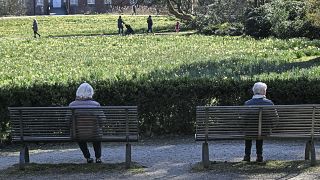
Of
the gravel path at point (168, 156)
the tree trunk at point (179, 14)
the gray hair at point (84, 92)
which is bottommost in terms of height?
the gravel path at point (168, 156)

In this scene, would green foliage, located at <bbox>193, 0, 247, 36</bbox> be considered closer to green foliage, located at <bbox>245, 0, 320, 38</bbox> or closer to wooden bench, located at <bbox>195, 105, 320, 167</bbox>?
green foliage, located at <bbox>245, 0, 320, 38</bbox>

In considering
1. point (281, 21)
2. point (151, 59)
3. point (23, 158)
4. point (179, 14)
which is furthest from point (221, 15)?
point (23, 158)

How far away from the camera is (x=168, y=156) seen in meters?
9.96

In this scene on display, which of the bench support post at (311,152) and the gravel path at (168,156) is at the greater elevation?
the bench support post at (311,152)

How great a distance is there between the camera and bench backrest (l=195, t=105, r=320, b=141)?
8.67 meters

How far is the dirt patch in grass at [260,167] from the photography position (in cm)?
843

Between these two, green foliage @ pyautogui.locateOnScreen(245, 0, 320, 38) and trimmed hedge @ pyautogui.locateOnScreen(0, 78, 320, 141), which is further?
green foliage @ pyautogui.locateOnScreen(245, 0, 320, 38)

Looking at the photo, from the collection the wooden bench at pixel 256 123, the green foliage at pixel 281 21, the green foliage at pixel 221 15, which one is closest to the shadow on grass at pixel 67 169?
the wooden bench at pixel 256 123

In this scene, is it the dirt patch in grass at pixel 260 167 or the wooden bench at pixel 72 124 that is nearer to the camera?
the dirt patch in grass at pixel 260 167

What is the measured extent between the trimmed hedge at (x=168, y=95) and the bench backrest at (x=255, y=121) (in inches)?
116

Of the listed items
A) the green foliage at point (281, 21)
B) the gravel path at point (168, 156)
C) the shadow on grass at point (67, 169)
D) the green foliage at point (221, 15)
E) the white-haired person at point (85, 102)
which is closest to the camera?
the gravel path at point (168, 156)

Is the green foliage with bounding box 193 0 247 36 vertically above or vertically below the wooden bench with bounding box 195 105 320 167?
above

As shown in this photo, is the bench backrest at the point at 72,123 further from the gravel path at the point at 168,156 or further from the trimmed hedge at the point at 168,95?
the trimmed hedge at the point at 168,95

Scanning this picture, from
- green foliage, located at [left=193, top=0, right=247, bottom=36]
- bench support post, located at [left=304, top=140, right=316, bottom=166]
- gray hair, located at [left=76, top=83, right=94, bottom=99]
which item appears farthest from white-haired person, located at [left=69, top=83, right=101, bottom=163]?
green foliage, located at [left=193, top=0, right=247, bottom=36]
